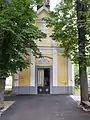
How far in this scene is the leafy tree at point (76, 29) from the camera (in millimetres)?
13055

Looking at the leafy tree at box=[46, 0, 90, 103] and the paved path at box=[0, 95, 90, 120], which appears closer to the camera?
the paved path at box=[0, 95, 90, 120]

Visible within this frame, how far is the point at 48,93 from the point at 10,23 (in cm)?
1124

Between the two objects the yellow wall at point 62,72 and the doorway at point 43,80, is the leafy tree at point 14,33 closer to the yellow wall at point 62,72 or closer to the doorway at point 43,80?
the doorway at point 43,80

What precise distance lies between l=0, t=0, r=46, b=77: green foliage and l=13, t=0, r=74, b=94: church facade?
8023 millimetres

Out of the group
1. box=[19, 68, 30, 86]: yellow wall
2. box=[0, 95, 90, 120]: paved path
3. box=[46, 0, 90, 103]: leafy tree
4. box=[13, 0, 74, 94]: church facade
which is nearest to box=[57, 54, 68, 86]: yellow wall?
box=[13, 0, 74, 94]: church facade

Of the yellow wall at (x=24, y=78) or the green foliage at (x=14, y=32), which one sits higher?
the green foliage at (x=14, y=32)

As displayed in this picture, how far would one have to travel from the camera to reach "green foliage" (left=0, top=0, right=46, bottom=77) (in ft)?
38.7

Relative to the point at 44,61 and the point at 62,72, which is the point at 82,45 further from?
the point at 44,61

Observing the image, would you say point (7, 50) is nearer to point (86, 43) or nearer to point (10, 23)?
point (10, 23)

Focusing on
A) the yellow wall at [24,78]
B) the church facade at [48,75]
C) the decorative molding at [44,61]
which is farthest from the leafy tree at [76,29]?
the yellow wall at [24,78]

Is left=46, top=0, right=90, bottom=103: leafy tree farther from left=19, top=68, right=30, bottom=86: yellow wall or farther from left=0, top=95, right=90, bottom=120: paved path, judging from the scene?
left=19, top=68, right=30, bottom=86: yellow wall

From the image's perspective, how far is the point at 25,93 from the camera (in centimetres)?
2116

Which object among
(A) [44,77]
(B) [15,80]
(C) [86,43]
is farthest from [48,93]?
(C) [86,43]

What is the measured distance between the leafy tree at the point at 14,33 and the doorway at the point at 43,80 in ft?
27.5
